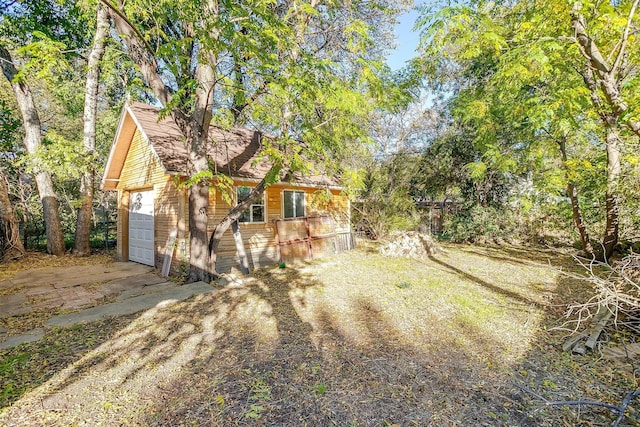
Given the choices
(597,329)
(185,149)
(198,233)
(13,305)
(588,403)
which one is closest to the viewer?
(588,403)

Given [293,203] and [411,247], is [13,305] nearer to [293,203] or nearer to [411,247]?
[293,203]

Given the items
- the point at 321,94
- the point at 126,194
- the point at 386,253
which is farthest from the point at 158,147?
the point at 386,253

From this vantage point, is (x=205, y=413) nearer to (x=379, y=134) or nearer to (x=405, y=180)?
(x=405, y=180)

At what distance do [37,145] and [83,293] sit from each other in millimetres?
7196

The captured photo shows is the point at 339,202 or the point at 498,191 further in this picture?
the point at 498,191

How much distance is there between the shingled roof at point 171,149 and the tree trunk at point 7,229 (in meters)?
2.85

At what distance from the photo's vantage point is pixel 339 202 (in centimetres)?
1250

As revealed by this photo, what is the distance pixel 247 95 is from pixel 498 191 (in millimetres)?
12136

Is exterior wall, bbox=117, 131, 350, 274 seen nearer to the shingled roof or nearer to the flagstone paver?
the shingled roof

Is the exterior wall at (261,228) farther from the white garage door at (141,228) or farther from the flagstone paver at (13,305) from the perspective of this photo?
the flagstone paver at (13,305)

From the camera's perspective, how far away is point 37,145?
10109 millimetres

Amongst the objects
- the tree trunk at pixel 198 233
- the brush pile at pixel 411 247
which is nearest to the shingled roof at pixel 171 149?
the tree trunk at pixel 198 233

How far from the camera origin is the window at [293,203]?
1023 cm

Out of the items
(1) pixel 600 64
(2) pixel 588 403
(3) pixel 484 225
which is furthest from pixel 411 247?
(2) pixel 588 403
